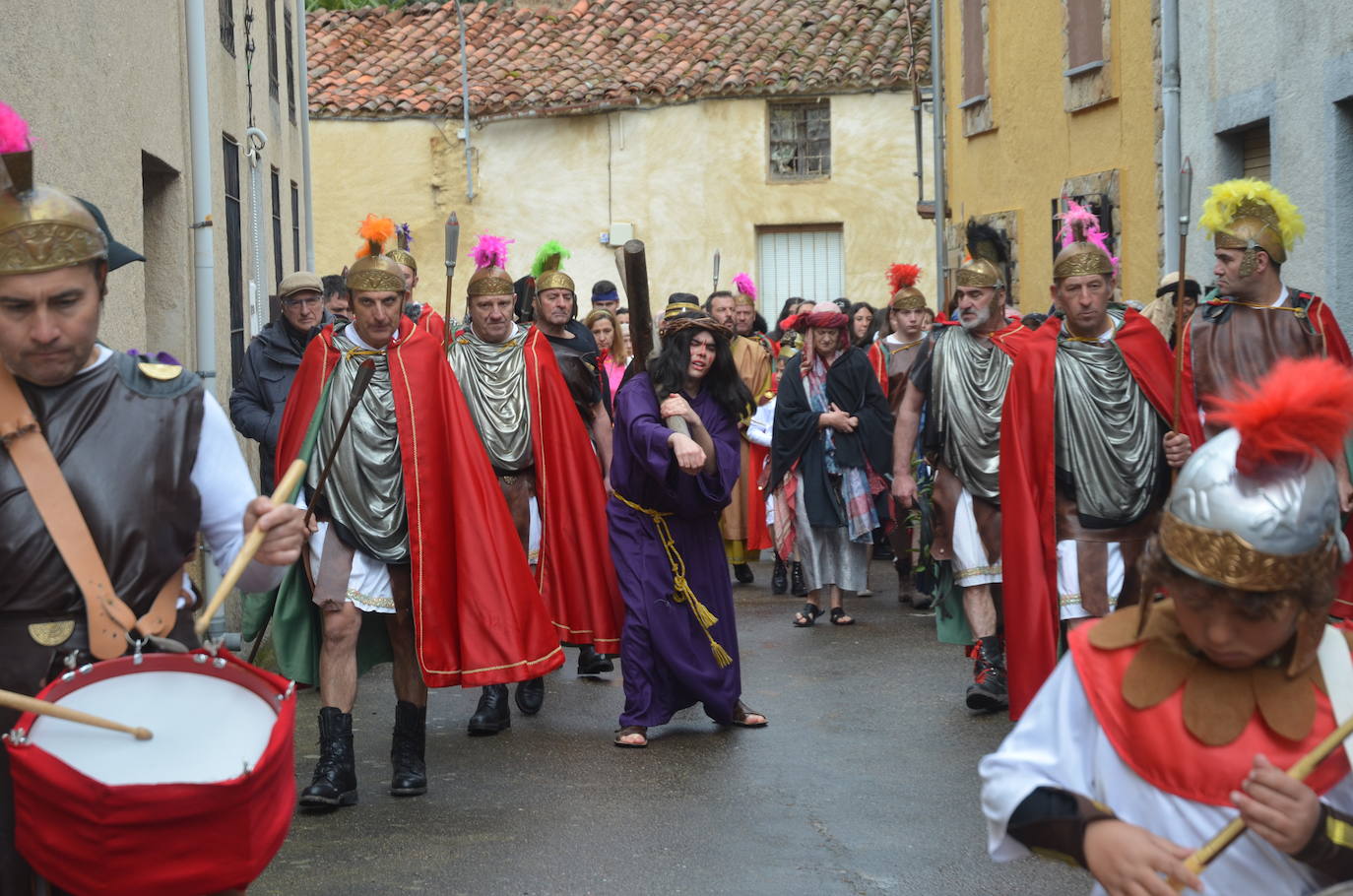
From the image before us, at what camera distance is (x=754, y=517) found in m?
13.6

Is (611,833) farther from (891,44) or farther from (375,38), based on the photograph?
(375,38)

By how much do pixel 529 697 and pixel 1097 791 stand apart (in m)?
5.97

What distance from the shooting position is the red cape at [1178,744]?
9.04ft

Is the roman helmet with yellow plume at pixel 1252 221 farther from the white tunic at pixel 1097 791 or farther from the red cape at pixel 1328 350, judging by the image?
the white tunic at pixel 1097 791

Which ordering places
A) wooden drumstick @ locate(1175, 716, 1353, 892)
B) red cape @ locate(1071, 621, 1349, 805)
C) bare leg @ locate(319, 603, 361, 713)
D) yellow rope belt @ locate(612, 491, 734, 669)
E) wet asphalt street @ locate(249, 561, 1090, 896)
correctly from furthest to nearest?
yellow rope belt @ locate(612, 491, 734, 669), bare leg @ locate(319, 603, 361, 713), wet asphalt street @ locate(249, 561, 1090, 896), red cape @ locate(1071, 621, 1349, 805), wooden drumstick @ locate(1175, 716, 1353, 892)

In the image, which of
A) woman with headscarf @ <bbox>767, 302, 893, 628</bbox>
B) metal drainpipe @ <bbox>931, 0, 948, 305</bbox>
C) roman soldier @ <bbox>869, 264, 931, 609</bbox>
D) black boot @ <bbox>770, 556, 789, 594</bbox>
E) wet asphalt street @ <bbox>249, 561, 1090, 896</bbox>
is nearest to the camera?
wet asphalt street @ <bbox>249, 561, 1090, 896</bbox>

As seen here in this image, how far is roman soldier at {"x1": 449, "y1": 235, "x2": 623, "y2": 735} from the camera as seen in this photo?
8.56 metres

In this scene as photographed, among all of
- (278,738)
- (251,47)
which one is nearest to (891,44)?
A: (251,47)

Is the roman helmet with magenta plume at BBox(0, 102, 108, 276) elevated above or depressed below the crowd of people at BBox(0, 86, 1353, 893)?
above

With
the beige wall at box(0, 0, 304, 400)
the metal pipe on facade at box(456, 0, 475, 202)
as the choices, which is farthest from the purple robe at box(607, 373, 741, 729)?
the metal pipe on facade at box(456, 0, 475, 202)

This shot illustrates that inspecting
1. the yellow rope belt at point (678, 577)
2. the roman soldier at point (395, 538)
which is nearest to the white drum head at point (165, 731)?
the roman soldier at point (395, 538)

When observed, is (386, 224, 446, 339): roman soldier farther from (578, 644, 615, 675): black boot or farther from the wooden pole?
the wooden pole

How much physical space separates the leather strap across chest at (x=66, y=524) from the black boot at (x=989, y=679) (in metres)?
5.51

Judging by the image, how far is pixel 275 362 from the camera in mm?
9469
